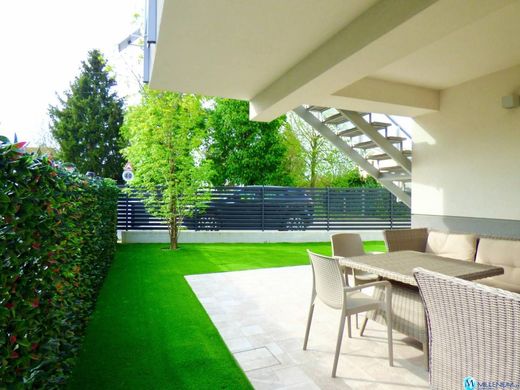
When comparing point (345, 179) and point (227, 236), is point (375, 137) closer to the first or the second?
point (227, 236)

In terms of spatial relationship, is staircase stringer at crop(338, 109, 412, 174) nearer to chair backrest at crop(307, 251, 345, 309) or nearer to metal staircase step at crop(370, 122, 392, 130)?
metal staircase step at crop(370, 122, 392, 130)

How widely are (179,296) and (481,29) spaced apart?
14.9ft

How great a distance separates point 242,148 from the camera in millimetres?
15086

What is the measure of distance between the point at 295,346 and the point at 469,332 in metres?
1.73

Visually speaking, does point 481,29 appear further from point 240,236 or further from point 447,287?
point 240,236

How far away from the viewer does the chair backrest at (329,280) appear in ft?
8.71

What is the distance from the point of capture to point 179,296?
15.2ft

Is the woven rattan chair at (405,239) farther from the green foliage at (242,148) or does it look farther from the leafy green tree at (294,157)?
the leafy green tree at (294,157)

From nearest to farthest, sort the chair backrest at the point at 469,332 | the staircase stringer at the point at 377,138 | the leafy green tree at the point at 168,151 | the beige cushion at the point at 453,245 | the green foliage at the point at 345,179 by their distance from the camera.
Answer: the chair backrest at the point at 469,332, the beige cushion at the point at 453,245, the staircase stringer at the point at 377,138, the leafy green tree at the point at 168,151, the green foliage at the point at 345,179

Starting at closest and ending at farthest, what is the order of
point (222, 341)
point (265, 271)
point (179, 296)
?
point (222, 341) → point (179, 296) → point (265, 271)

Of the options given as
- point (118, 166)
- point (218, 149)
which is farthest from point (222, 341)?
point (118, 166)

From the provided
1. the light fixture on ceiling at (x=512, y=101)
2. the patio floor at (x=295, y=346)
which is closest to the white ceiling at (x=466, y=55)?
the light fixture on ceiling at (x=512, y=101)

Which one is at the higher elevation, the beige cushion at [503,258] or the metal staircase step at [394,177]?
the metal staircase step at [394,177]

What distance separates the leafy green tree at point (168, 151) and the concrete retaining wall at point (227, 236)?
1.12 metres
